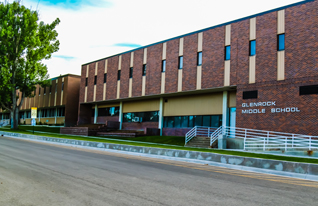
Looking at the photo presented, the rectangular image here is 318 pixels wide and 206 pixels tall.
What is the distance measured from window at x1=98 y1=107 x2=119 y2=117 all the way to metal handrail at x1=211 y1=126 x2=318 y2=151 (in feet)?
64.3

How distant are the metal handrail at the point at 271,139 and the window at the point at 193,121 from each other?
113 inches

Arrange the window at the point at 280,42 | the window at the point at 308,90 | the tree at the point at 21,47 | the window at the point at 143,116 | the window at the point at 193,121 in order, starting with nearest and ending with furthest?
the window at the point at 308,90
the window at the point at 280,42
the window at the point at 193,121
the window at the point at 143,116
the tree at the point at 21,47

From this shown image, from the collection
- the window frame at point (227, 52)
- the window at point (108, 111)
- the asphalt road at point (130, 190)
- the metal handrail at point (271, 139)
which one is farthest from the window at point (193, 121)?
the asphalt road at point (130, 190)

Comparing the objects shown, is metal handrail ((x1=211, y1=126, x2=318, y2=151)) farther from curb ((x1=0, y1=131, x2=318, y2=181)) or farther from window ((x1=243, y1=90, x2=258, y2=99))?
curb ((x1=0, y1=131, x2=318, y2=181))

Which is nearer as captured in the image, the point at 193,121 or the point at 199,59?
the point at 199,59

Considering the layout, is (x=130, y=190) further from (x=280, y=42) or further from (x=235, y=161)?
(x=280, y=42)

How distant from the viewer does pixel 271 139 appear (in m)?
21.1

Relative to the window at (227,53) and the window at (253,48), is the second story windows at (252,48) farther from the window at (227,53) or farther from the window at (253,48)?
the window at (227,53)

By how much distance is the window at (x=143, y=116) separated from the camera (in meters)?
34.0

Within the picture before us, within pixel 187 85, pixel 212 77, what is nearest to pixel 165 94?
pixel 187 85

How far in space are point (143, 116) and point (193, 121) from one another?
832 cm

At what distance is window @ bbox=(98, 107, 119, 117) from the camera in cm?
4022

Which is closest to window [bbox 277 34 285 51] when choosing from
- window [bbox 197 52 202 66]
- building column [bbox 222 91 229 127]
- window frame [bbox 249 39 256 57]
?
window frame [bbox 249 39 256 57]

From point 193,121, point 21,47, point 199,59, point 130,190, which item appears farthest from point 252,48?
point 21,47
